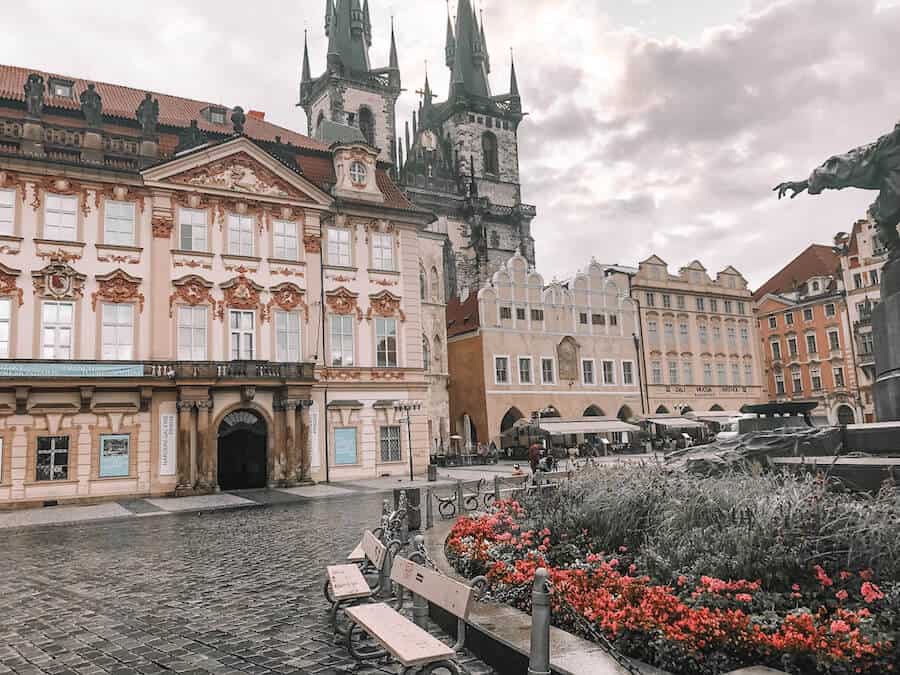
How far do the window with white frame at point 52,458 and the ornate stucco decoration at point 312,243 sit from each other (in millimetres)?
11578

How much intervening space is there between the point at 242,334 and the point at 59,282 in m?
6.59

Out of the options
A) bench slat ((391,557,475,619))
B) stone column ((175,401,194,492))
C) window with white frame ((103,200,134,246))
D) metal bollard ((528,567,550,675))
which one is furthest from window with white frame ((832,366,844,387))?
metal bollard ((528,567,550,675))

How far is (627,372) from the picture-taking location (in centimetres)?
5384

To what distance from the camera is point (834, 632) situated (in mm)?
4871

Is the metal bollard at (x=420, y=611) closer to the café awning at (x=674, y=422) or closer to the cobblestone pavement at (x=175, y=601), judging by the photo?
the cobblestone pavement at (x=175, y=601)

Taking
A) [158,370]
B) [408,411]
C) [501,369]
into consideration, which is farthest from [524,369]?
[158,370]

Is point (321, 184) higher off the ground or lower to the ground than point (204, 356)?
higher

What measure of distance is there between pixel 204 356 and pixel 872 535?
82.8 ft

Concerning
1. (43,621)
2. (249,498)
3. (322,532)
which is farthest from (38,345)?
(43,621)

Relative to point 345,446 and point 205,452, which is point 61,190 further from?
point 345,446

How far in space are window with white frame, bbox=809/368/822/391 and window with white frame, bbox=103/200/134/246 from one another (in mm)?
59883

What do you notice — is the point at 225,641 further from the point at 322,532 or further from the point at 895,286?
the point at 895,286

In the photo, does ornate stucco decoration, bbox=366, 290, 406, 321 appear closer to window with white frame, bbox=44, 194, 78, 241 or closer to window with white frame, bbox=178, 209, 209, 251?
window with white frame, bbox=178, 209, 209, 251

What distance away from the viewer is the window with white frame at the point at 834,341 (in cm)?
6462
